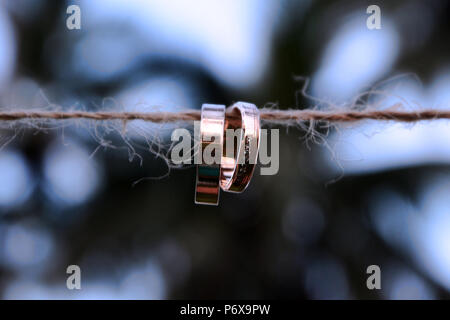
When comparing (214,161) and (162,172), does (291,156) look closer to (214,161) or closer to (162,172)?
(162,172)

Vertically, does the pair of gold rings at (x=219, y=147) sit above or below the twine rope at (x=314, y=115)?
below

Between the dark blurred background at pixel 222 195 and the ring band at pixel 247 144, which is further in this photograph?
the dark blurred background at pixel 222 195

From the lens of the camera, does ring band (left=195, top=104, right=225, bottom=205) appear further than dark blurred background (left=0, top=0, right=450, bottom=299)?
No

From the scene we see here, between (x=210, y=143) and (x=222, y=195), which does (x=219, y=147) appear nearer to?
(x=210, y=143)

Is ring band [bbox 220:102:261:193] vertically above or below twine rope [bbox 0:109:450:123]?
below

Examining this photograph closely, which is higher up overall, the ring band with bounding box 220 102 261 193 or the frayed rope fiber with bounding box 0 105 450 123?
the frayed rope fiber with bounding box 0 105 450 123

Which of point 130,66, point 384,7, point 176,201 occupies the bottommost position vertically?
point 176,201

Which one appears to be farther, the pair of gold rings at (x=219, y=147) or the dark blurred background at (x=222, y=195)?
the dark blurred background at (x=222, y=195)

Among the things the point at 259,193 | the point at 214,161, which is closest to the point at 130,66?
the point at 259,193
